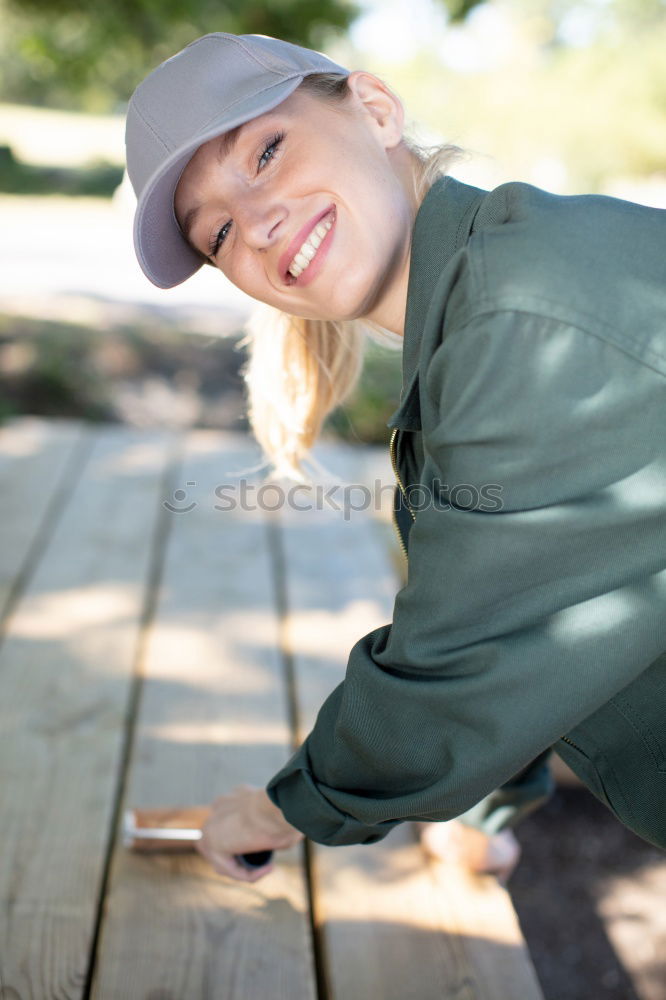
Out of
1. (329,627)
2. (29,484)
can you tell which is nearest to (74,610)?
(329,627)

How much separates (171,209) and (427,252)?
0.37m

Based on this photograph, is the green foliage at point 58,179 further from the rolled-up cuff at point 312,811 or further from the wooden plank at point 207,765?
the rolled-up cuff at point 312,811

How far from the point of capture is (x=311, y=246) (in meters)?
1.35

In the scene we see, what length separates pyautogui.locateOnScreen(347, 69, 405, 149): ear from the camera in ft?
4.80

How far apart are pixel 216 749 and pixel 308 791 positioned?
1.88 ft

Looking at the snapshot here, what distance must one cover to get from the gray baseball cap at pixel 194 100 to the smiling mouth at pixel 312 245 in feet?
0.49

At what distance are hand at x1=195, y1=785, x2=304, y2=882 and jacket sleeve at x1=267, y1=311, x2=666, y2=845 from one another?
0.32 m

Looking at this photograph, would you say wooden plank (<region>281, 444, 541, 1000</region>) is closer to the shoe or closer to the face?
the shoe

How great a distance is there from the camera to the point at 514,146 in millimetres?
20359

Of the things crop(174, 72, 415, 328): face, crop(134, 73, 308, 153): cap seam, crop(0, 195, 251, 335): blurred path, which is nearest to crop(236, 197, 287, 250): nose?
crop(174, 72, 415, 328): face

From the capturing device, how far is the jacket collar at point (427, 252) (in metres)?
1.25

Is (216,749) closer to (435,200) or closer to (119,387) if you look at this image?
(435,200)

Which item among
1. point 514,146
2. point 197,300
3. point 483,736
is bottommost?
point 514,146

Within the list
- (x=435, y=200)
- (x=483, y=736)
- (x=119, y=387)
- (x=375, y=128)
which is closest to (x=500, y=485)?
(x=483, y=736)
